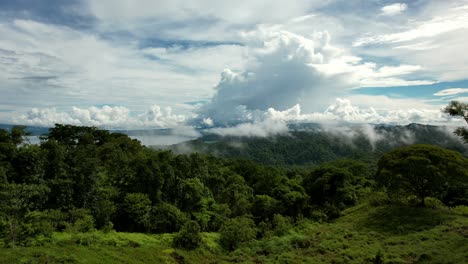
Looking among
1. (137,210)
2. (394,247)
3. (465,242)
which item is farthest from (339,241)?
(137,210)

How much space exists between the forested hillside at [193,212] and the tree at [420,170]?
A: 13 centimetres

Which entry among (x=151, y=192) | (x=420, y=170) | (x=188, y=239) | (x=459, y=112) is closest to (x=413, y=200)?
(x=420, y=170)

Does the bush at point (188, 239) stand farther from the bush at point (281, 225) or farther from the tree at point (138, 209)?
the bush at point (281, 225)

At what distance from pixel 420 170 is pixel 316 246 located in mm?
16487

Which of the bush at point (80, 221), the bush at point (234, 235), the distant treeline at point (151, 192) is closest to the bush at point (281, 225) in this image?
the distant treeline at point (151, 192)

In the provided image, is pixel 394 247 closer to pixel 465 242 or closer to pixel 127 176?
pixel 465 242

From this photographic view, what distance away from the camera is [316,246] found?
104ft

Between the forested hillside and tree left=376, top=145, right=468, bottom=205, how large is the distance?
0.13 m

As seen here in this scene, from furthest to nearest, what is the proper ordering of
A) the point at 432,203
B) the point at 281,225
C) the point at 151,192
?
the point at 432,203
the point at 151,192
the point at 281,225

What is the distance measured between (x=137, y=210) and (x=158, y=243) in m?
5.56

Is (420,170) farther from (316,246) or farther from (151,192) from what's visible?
(151,192)

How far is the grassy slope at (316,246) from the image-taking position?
79.4 feet

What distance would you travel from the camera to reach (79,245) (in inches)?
1013

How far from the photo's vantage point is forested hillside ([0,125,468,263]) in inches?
1021
